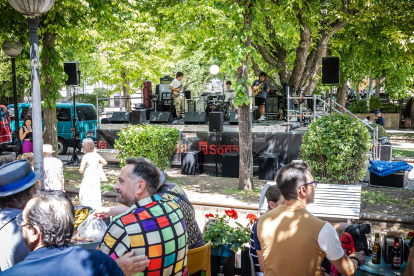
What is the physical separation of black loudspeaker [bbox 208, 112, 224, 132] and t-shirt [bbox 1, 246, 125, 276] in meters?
9.96

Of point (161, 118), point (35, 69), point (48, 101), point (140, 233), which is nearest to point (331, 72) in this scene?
point (161, 118)

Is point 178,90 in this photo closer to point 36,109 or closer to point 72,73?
point 72,73

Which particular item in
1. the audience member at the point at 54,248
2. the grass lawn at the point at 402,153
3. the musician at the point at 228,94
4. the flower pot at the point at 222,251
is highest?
the musician at the point at 228,94

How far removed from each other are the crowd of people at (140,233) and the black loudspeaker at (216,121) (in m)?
8.67

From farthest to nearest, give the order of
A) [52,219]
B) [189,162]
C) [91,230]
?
[189,162] → [91,230] → [52,219]

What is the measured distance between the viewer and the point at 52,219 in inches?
72.7

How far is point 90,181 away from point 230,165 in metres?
5.08

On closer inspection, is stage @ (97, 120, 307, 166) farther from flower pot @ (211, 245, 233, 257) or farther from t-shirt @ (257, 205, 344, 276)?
t-shirt @ (257, 205, 344, 276)

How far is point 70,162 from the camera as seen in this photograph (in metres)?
13.2

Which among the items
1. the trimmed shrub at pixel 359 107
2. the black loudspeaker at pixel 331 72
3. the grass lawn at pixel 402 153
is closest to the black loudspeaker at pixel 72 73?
the black loudspeaker at pixel 331 72

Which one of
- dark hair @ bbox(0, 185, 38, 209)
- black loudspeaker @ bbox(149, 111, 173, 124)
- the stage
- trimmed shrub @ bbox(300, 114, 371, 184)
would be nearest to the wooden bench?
trimmed shrub @ bbox(300, 114, 371, 184)

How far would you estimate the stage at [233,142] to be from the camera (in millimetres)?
11508

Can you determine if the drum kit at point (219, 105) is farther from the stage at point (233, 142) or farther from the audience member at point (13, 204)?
the audience member at point (13, 204)

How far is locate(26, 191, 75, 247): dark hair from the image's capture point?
1.82 meters
